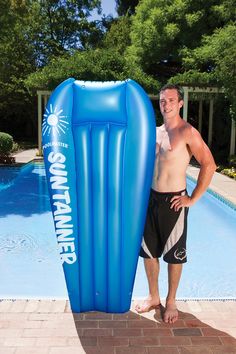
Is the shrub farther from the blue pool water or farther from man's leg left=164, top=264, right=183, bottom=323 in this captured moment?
Result: man's leg left=164, top=264, right=183, bottom=323

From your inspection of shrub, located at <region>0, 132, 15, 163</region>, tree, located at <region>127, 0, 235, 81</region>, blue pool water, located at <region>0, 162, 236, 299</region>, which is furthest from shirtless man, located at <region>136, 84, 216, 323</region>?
tree, located at <region>127, 0, 235, 81</region>

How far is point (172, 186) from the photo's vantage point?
9.03ft

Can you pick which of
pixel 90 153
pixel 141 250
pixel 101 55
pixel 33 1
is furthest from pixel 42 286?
pixel 33 1

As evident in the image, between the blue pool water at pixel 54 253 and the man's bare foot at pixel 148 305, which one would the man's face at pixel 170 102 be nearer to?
the man's bare foot at pixel 148 305

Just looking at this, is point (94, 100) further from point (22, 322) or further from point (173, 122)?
point (22, 322)

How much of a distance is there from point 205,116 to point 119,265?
52.1ft

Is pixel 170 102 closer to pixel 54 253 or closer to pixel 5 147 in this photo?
pixel 54 253

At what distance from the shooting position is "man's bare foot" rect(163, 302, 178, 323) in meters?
2.85

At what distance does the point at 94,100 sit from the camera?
2.61 m

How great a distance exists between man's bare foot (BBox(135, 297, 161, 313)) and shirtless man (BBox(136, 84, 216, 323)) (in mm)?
183

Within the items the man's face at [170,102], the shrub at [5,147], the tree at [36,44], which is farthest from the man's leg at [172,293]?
the tree at [36,44]

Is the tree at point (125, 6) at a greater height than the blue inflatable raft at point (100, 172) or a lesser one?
greater

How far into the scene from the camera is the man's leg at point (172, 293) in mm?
2850

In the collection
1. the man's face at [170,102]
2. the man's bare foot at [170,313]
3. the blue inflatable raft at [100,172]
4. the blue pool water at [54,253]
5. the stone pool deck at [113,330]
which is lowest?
the blue pool water at [54,253]
